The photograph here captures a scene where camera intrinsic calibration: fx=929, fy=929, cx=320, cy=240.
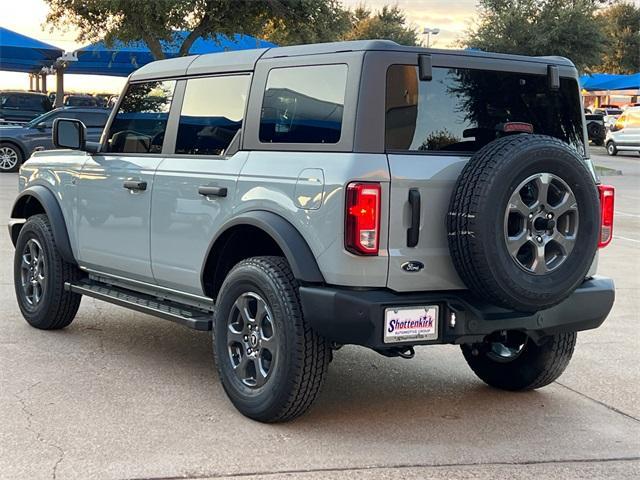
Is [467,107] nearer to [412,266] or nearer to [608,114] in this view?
[412,266]

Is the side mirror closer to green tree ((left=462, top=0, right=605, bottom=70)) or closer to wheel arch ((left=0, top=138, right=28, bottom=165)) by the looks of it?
wheel arch ((left=0, top=138, right=28, bottom=165))

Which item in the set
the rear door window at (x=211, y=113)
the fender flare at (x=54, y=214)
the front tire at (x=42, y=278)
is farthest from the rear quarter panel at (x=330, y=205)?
the front tire at (x=42, y=278)

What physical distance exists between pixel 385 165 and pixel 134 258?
2.17m

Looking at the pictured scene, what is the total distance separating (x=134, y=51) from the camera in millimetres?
29609

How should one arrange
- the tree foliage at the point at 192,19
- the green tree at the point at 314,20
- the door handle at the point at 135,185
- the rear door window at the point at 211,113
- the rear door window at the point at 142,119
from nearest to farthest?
the rear door window at the point at 211,113
the door handle at the point at 135,185
the rear door window at the point at 142,119
the tree foliage at the point at 192,19
the green tree at the point at 314,20

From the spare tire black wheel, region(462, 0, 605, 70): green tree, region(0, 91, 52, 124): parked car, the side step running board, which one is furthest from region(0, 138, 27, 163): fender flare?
region(462, 0, 605, 70): green tree

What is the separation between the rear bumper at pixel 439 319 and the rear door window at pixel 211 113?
125 centimetres

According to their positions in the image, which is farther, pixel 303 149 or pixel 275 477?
pixel 303 149

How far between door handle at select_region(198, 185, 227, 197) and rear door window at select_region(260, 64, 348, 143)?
348 millimetres

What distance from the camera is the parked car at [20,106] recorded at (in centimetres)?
3103

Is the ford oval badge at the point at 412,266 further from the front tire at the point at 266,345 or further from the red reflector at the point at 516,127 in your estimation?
the red reflector at the point at 516,127

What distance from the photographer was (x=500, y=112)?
190 inches

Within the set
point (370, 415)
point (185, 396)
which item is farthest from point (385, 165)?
point (185, 396)

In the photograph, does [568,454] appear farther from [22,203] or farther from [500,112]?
[22,203]
